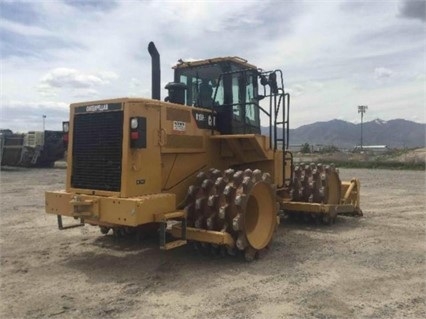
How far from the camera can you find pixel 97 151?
21.8ft

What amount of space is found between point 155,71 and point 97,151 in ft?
5.64

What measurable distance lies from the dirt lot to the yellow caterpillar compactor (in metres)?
0.44

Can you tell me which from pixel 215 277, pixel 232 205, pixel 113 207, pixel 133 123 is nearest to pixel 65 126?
pixel 133 123

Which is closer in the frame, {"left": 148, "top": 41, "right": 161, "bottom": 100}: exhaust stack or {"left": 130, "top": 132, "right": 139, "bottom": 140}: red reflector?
{"left": 130, "top": 132, "right": 139, "bottom": 140}: red reflector

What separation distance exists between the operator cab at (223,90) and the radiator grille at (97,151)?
170 centimetres

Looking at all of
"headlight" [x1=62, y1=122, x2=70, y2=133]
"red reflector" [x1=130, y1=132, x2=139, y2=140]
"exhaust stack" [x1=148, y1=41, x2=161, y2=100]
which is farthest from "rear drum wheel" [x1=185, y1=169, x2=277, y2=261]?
"headlight" [x1=62, y1=122, x2=70, y2=133]

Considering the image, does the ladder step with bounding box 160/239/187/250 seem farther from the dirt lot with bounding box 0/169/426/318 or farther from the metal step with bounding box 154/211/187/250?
the dirt lot with bounding box 0/169/426/318

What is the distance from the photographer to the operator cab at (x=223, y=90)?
26.0 feet

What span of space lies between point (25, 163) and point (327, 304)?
84.7 ft

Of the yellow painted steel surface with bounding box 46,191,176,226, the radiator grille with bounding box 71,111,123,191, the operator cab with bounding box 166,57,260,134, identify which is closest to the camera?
the yellow painted steel surface with bounding box 46,191,176,226

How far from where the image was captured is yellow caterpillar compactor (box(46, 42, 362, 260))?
248 inches

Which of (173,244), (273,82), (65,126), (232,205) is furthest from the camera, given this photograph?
(273,82)

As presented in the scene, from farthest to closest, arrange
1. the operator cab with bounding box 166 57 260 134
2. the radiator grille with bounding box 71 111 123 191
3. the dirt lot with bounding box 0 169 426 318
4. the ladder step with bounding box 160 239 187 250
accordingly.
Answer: the operator cab with bounding box 166 57 260 134 < the radiator grille with bounding box 71 111 123 191 < the ladder step with bounding box 160 239 187 250 < the dirt lot with bounding box 0 169 426 318

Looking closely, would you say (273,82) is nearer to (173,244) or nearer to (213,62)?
(213,62)
